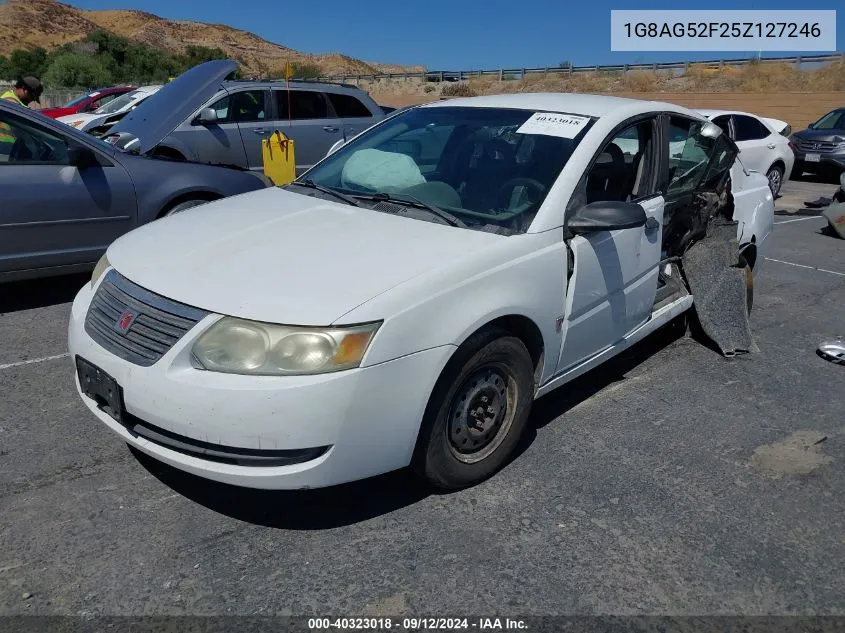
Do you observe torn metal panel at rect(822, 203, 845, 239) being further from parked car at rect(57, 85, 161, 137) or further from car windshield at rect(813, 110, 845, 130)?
parked car at rect(57, 85, 161, 137)

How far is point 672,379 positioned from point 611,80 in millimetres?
42706

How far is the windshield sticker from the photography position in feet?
12.2

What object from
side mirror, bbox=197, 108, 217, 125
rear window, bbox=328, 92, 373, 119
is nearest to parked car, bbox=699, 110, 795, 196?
rear window, bbox=328, 92, 373, 119

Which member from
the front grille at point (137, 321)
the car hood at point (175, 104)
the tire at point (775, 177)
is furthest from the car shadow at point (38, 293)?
the tire at point (775, 177)

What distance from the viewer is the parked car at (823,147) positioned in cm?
1488

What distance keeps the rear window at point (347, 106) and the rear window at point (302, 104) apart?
15cm

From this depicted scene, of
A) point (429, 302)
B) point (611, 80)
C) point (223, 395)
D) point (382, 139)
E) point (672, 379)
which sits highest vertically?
point (611, 80)

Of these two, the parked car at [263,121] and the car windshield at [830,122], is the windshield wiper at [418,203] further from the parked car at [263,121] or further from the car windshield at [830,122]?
the car windshield at [830,122]

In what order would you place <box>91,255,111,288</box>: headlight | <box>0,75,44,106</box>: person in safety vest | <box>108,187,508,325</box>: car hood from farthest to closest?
1. <box>0,75,44,106</box>: person in safety vest
2. <box>91,255,111,288</box>: headlight
3. <box>108,187,508,325</box>: car hood

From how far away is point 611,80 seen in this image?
43.6 metres

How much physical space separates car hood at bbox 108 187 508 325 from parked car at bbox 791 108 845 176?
14.5m

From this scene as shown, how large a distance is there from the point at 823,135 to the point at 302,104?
1113 cm

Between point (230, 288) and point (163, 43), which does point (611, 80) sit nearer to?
point (230, 288)

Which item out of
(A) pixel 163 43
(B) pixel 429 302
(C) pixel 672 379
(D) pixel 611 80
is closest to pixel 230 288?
(B) pixel 429 302
